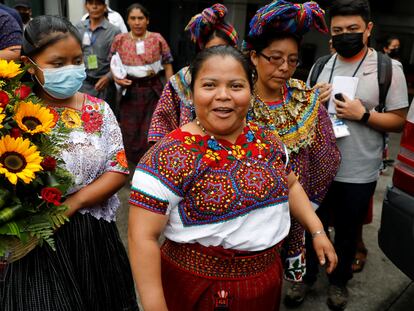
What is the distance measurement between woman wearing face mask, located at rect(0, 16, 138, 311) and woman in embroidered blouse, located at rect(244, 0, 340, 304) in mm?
818

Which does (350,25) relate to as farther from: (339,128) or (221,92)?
(221,92)

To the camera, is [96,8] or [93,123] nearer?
[93,123]

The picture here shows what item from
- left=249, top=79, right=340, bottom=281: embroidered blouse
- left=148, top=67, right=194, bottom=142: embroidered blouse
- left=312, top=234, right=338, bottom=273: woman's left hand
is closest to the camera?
left=312, top=234, right=338, bottom=273: woman's left hand

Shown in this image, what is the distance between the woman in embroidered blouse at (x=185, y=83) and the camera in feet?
8.11

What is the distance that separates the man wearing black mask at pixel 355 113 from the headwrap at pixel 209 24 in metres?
0.71

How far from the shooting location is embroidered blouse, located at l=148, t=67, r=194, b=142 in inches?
96.5

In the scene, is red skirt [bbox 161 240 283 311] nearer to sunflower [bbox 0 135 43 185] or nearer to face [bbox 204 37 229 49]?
sunflower [bbox 0 135 43 185]

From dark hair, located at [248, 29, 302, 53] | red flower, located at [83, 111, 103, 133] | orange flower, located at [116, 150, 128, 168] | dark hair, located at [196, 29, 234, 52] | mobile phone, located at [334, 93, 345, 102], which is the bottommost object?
orange flower, located at [116, 150, 128, 168]

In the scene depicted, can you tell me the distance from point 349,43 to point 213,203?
167 centimetres

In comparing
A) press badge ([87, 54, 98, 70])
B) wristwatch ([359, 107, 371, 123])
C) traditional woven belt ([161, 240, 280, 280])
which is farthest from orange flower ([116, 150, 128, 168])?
press badge ([87, 54, 98, 70])

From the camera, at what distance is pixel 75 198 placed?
6.33ft

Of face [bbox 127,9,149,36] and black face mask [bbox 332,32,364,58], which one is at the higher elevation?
black face mask [bbox 332,32,364,58]

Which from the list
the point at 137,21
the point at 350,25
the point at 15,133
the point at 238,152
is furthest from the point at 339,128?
the point at 137,21

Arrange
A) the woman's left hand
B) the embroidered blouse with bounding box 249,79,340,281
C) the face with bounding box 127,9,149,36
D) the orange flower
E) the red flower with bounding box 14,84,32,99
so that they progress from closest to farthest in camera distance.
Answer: the red flower with bounding box 14,84,32,99
the woman's left hand
the orange flower
the embroidered blouse with bounding box 249,79,340,281
the face with bounding box 127,9,149,36
